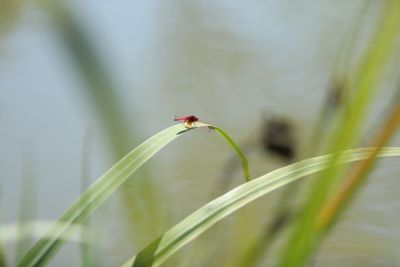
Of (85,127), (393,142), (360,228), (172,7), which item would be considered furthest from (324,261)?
(172,7)

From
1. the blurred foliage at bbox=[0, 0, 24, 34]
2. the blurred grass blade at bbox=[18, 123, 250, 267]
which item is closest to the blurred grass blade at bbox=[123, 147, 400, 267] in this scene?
the blurred grass blade at bbox=[18, 123, 250, 267]

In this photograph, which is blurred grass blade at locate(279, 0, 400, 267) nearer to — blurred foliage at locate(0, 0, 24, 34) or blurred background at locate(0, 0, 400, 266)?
blurred background at locate(0, 0, 400, 266)

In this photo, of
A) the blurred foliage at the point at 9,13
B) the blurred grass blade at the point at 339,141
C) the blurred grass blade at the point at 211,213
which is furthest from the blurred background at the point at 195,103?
the blurred grass blade at the point at 339,141

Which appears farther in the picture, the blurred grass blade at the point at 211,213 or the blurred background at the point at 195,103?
the blurred background at the point at 195,103

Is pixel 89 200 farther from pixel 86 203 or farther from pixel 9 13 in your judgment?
pixel 9 13

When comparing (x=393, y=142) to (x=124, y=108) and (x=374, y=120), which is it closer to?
(x=374, y=120)

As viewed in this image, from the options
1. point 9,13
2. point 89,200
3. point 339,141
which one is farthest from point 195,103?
point 339,141

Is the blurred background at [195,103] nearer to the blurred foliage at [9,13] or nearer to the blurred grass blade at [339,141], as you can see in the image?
the blurred foliage at [9,13]
